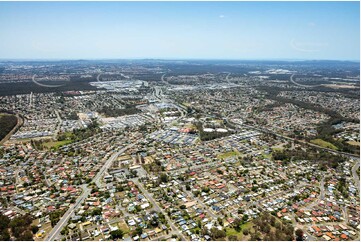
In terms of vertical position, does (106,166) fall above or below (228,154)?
below

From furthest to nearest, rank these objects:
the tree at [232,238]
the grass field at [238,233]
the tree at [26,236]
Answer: the grass field at [238,233], the tree at [232,238], the tree at [26,236]

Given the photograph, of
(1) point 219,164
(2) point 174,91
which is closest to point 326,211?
(1) point 219,164

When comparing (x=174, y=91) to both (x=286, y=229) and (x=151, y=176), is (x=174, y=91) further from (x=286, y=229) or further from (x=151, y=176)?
(x=286, y=229)

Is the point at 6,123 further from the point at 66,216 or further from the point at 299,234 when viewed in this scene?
the point at 299,234

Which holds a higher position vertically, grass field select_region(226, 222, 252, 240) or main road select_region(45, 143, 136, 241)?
main road select_region(45, 143, 136, 241)

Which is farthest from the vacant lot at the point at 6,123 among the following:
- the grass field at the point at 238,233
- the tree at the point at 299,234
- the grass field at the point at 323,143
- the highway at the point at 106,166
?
the grass field at the point at 323,143

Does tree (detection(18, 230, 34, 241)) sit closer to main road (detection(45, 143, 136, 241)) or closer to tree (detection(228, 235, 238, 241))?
main road (detection(45, 143, 136, 241))

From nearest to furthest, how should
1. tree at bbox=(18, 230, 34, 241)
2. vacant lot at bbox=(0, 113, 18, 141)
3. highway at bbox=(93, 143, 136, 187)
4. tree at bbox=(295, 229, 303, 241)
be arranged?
tree at bbox=(18, 230, 34, 241) → tree at bbox=(295, 229, 303, 241) → highway at bbox=(93, 143, 136, 187) → vacant lot at bbox=(0, 113, 18, 141)

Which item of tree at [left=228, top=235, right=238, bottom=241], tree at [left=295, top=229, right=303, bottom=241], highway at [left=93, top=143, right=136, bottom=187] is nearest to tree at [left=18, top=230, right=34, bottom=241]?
highway at [left=93, top=143, right=136, bottom=187]

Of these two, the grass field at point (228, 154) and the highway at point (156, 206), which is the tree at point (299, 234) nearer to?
the highway at point (156, 206)

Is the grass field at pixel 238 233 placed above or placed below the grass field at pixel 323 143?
below

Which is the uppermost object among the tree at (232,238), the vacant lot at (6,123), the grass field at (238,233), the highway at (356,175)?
the vacant lot at (6,123)

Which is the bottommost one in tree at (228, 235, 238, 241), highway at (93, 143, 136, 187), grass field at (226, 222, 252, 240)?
grass field at (226, 222, 252, 240)

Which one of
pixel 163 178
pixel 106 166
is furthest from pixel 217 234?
pixel 106 166
